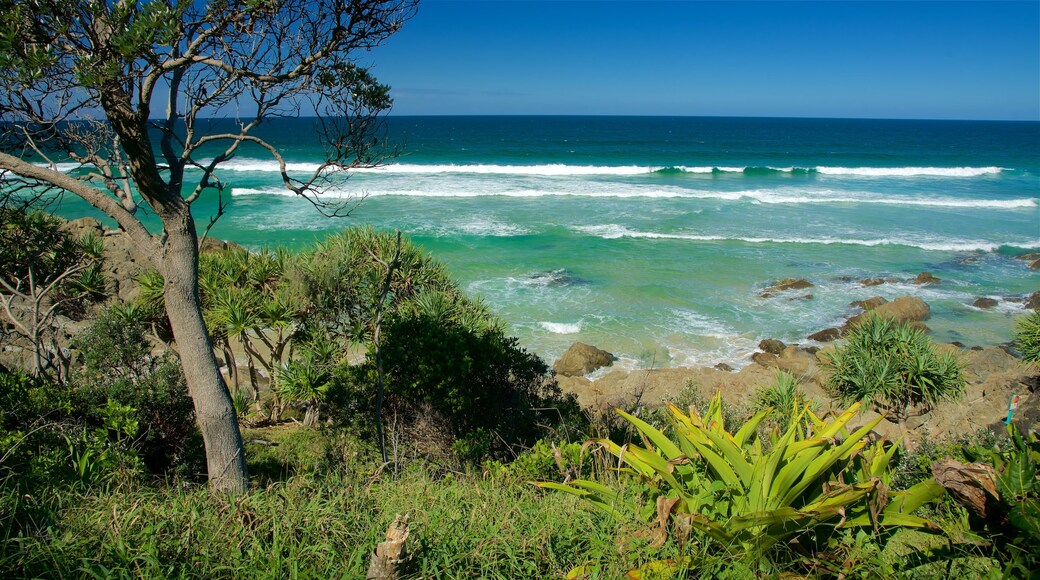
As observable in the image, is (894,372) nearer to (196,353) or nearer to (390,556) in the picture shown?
(390,556)

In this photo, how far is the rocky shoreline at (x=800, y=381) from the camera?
10.5 meters

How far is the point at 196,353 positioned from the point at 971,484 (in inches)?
198

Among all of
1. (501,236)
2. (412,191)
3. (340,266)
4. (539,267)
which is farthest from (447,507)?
(412,191)

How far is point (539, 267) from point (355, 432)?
14002 millimetres

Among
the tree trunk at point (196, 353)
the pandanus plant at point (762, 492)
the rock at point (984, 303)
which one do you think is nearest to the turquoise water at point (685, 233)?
the rock at point (984, 303)

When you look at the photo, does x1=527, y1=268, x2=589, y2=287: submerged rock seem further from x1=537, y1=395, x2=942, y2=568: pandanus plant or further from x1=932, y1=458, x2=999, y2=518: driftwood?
x1=932, y1=458, x2=999, y2=518: driftwood

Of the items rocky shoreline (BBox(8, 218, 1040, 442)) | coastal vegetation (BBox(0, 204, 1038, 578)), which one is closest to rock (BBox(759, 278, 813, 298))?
rocky shoreline (BBox(8, 218, 1040, 442))

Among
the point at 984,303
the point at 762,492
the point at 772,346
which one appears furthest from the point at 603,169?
the point at 762,492

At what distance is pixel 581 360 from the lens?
13609 millimetres

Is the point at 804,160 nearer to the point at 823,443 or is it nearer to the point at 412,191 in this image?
the point at 412,191

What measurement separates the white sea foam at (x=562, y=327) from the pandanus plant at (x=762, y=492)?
1210cm

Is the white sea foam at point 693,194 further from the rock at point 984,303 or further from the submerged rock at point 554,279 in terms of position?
the rock at point 984,303

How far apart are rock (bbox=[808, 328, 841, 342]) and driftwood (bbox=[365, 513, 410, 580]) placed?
48.8 ft

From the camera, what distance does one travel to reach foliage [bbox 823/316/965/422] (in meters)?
9.00
